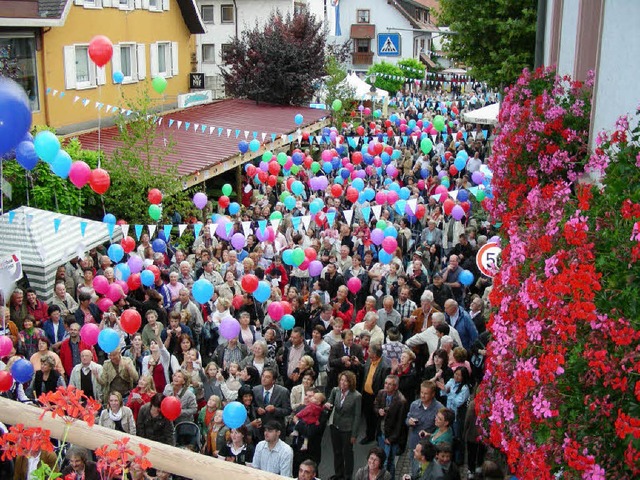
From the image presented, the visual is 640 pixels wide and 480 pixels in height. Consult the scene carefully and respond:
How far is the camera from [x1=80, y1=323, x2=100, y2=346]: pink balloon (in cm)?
1046

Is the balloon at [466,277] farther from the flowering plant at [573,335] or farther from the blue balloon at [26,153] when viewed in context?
the flowering plant at [573,335]

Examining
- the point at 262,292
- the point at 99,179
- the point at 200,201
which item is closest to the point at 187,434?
the point at 262,292

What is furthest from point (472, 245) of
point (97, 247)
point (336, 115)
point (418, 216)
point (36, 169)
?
point (336, 115)

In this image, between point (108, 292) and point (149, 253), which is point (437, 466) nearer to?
point (108, 292)

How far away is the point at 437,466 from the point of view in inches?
294

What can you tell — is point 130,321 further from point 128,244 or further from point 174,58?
point 174,58

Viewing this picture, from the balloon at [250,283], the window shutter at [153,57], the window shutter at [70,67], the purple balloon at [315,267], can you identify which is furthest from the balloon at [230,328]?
the window shutter at [153,57]

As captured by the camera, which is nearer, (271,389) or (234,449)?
(234,449)

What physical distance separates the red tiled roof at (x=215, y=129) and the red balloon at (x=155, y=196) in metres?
2.09

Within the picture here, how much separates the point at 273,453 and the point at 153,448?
5.38 m

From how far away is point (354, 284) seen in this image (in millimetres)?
13227

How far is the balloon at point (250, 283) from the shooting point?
39.4 feet

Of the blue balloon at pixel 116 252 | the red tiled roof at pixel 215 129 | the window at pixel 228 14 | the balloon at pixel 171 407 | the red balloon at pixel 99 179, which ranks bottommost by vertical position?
the balloon at pixel 171 407

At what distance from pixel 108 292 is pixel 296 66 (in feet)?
80.2
